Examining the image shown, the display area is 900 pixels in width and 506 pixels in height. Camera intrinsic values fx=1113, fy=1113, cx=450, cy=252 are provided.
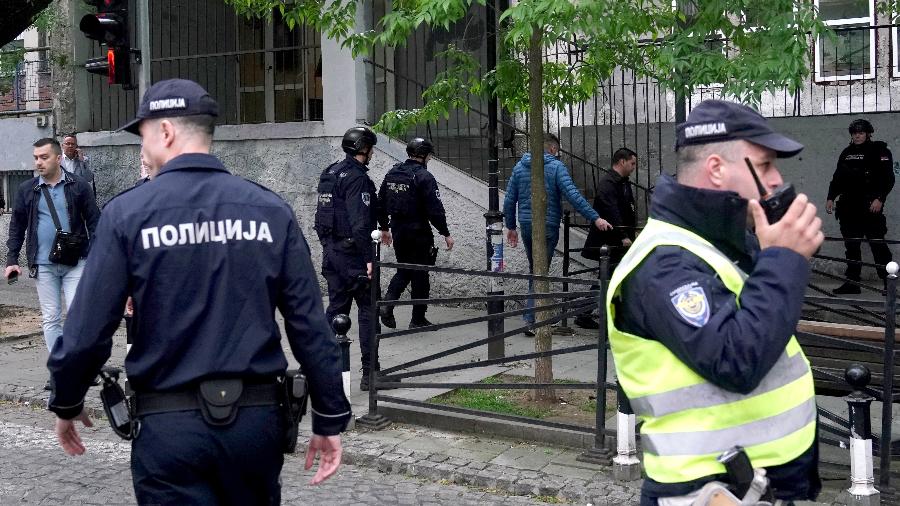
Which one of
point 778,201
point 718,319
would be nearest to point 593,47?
point 778,201

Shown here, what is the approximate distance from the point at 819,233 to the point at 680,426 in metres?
0.54

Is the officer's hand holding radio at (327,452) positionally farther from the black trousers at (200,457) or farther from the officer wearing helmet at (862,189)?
the officer wearing helmet at (862,189)

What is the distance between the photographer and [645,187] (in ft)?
43.5

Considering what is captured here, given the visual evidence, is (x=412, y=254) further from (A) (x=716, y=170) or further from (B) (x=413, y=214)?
(A) (x=716, y=170)

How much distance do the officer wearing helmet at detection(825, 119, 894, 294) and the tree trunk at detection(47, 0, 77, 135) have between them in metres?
10.9

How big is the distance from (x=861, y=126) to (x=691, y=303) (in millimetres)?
Result: 10294

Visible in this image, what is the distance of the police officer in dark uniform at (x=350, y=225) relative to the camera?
886cm

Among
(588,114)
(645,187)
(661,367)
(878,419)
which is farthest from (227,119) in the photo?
(661,367)

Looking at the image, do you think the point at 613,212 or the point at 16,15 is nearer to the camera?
the point at 613,212

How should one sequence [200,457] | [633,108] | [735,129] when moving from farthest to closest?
[633,108]
[200,457]
[735,129]

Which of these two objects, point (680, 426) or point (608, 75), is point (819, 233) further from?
point (608, 75)

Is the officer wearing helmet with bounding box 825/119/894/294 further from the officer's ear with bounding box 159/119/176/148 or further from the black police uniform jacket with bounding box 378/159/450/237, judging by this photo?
the officer's ear with bounding box 159/119/176/148

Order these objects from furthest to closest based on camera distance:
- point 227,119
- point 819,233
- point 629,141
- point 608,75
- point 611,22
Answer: point 227,119 → point 629,141 → point 608,75 → point 611,22 → point 819,233

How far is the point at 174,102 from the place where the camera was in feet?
11.4
